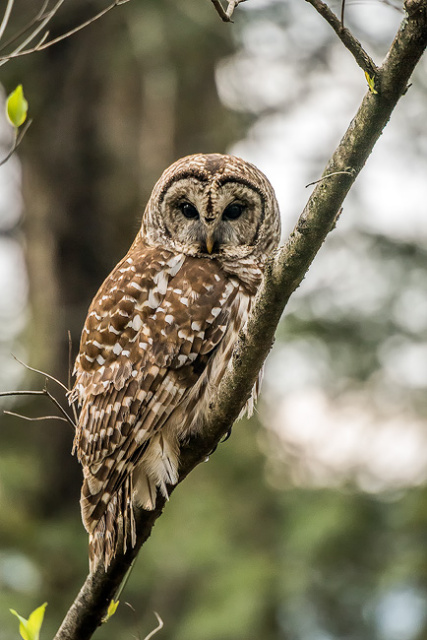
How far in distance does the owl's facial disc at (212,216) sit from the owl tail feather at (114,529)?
3.37ft

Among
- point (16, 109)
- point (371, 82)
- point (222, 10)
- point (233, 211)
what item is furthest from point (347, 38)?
point (233, 211)

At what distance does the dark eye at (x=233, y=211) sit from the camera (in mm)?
3406

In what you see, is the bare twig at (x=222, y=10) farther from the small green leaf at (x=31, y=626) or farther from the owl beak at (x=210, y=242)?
the small green leaf at (x=31, y=626)

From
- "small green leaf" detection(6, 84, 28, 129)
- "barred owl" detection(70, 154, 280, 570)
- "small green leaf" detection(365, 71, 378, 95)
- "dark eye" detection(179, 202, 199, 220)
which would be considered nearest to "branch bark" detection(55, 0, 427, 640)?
"small green leaf" detection(365, 71, 378, 95)

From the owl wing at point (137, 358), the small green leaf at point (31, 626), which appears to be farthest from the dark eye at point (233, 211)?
the small green leaf at point (31, 626)

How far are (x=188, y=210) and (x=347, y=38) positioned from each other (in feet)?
5.51

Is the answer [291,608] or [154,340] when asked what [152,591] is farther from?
[154,340]

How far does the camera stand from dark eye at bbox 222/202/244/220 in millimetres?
3406

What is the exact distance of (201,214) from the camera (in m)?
3.34

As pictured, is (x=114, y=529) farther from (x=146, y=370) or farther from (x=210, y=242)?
(x=210, y=242)

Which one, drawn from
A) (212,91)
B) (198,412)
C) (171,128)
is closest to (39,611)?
(198,412)

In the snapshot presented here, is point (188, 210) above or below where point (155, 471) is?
above

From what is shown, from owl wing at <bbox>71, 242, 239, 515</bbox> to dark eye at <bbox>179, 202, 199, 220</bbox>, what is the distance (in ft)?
1.49

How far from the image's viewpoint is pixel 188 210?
3438 millimetres
